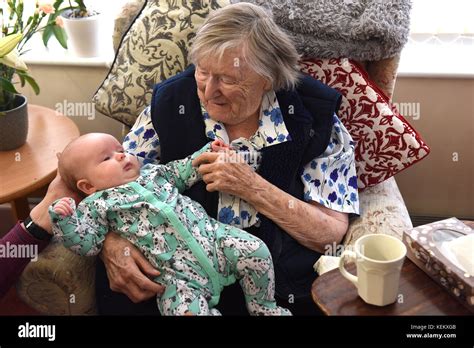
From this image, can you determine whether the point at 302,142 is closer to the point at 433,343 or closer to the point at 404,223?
the point at 404,223

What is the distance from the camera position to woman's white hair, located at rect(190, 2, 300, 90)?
1.65 meters

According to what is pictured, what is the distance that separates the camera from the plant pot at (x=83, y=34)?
2404 mm

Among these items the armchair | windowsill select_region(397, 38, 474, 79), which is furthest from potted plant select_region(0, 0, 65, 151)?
windowsill select_region(397, 38, 474, 79)

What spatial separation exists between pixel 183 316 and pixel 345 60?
0.92 m

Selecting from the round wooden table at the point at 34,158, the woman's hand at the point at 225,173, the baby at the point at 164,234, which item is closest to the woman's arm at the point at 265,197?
the woman's hand at the point at 225,173

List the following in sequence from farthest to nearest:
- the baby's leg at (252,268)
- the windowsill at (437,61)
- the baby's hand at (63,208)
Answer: the windowsill at (437,61) < the baby's leg at (252,268) < the baby's hand at (63,208)

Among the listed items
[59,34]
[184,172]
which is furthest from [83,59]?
[184,172]

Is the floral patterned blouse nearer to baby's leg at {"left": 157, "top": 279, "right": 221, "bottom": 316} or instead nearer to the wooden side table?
baby's leg at {"left": 157, "top": 279, "right": 221, "bottom": 316}

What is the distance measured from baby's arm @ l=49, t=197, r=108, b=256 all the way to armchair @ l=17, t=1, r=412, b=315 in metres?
0.10

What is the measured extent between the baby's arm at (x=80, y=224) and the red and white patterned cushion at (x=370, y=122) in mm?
755

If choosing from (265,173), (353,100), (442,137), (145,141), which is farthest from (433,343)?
(442,137)

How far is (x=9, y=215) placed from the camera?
274 cm

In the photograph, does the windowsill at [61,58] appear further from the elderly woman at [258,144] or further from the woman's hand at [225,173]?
the woman's hand at [225,173]

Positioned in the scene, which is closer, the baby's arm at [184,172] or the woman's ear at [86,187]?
the woman's ear at [86,187]
